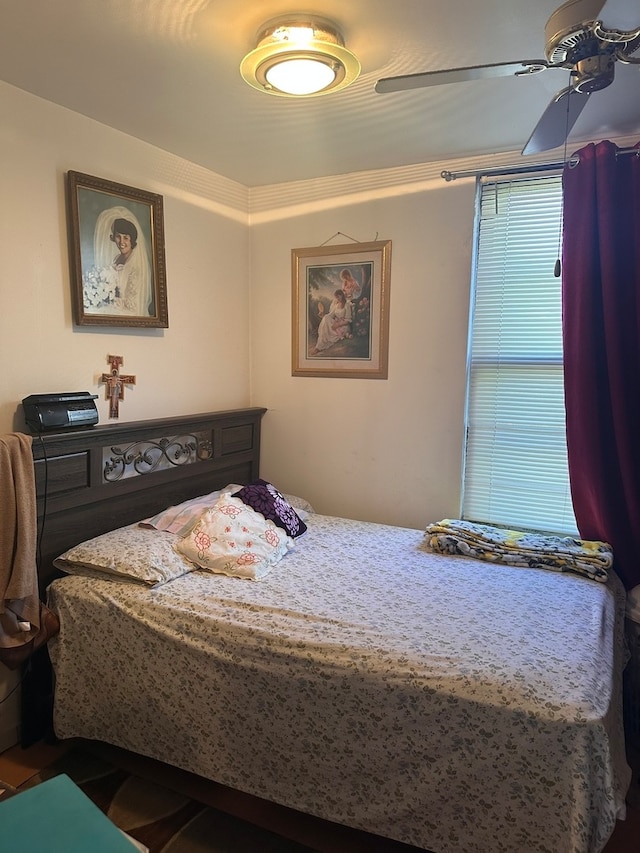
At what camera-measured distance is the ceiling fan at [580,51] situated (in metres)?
1.16

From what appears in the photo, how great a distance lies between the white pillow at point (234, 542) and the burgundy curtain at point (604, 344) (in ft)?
4.55

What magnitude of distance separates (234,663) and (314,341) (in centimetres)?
190

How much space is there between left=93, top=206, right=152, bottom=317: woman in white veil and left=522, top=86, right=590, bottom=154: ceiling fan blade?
1689mm

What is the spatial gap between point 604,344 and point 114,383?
2.18 m

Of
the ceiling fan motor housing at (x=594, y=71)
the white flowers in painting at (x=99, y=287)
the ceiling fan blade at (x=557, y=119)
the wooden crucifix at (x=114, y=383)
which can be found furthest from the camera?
the wooden crucifix at (x=114, y=383)

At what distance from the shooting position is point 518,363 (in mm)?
2676

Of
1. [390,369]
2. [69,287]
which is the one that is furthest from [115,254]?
[390,369]

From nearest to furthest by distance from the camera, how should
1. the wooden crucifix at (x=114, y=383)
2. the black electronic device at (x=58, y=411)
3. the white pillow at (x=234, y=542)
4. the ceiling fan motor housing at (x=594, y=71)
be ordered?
the ceiling fan motor housing at (x=594, y=71) → the black electronic device at (x=58, y=411) → the white pillow at (x=234, y=542) → the wooden crucifix at (x=114, y=383)

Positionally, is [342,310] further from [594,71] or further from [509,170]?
[594,71]

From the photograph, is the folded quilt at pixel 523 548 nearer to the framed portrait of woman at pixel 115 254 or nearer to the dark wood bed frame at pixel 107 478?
the dark wood bed frame at pixel 107 478

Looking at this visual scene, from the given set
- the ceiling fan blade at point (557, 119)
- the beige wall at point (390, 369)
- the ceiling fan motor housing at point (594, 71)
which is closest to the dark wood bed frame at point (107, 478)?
the beige wall at point (390, 369)

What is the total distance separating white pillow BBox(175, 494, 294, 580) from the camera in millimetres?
2195

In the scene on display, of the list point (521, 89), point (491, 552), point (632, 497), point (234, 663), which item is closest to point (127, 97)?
point (521, 89)

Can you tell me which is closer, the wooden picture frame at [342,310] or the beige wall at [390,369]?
the beige wall at [390,369]
